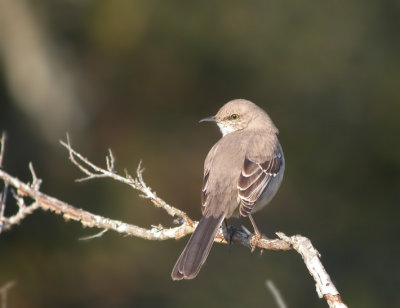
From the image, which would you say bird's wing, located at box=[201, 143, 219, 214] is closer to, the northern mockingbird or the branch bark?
the northern mockingbird

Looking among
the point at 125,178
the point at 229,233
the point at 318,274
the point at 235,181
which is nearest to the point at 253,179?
the point at 235,181

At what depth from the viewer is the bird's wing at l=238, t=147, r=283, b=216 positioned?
5.87m

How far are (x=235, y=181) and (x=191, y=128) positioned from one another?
7.17 meters

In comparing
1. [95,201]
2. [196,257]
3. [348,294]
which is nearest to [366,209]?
[348,294]

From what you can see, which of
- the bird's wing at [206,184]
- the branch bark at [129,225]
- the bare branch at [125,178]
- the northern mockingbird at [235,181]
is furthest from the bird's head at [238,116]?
the bare branch at [125,178]

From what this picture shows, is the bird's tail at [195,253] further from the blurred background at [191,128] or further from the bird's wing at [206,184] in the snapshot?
the blurred background at [191,128]

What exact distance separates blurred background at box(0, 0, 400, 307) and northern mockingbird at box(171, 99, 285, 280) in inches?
199

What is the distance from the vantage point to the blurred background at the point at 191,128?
38.6ft

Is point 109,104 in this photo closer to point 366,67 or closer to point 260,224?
point 260,224

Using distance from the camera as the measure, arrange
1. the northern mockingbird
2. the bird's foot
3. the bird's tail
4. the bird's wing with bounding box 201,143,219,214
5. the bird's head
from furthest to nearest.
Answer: the bird's head < the bird's wing with bounding box 201,143,219,214 < the bird's foot < the northern mockingbird < the bird's tail

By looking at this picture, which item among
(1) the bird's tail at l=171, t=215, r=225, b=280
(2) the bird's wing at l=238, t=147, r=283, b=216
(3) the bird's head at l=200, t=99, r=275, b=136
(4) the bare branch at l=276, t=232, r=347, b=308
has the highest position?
(3) the bird's head at l=200, t=99, r=275, b=136

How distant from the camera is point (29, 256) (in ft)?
38.6

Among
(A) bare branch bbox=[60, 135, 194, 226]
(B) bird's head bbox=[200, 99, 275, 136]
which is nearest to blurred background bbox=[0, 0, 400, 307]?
(B) bird's head bbox=[200, 99, 275, 136]

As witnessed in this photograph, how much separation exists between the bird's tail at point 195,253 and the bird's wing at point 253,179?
445 mm
